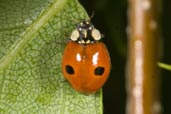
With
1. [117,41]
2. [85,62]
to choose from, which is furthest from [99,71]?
[117,41]

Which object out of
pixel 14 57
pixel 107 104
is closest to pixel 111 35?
pixel 107 104

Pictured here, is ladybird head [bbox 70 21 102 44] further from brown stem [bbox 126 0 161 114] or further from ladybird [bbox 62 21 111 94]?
brown stem [bbox 126 0 161 114]

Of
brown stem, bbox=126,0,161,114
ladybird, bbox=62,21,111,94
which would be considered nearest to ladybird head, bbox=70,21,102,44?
ladybird, bbox=62,21,111,94

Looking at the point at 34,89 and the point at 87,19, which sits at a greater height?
the point at 87,19

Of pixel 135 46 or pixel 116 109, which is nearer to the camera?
pixel 135 46

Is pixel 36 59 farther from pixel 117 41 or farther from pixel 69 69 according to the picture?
pixel 117 41

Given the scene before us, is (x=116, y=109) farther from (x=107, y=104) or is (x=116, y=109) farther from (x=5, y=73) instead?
(x=5, y=73)

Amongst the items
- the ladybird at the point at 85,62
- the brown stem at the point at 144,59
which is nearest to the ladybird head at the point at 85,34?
the ladybird at the point at 85,62

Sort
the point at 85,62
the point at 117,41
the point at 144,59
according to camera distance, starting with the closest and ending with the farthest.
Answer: the point at 144,59
the point at 85,62
the point at 117,41
